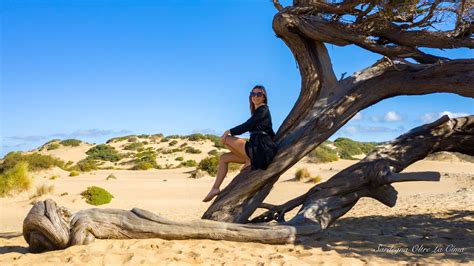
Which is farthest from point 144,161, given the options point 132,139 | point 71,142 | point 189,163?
point 71,142

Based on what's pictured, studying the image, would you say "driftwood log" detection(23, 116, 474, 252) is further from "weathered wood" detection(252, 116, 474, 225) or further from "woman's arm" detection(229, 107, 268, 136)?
"woman's arm" detection(229, 107, 268, 136)

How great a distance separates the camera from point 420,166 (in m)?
29.7

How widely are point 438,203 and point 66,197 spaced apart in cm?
1258

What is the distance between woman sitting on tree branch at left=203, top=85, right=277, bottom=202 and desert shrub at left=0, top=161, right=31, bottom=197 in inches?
540

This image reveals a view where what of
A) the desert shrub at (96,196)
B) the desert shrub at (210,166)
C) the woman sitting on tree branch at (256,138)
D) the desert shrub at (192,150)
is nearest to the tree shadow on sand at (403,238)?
the woman sitting on tree branch at (256,138)

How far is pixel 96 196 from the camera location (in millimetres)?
17078

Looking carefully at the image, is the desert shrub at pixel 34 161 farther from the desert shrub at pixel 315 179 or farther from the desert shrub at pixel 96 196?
the desert shrub at pixel 315 179

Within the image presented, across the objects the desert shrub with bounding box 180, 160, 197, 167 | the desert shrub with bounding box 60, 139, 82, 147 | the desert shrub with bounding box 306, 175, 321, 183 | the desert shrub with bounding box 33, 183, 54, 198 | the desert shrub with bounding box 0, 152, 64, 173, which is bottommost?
the desert shrub with bounding box 33, 183, 54, 198

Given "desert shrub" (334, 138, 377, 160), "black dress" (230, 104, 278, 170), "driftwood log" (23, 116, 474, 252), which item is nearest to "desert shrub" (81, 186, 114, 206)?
"driftwood log" (23, 116, 474, 252)

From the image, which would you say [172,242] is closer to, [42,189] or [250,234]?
[250,234]

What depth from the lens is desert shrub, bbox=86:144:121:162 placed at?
45438 mm

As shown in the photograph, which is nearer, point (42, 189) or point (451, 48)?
point (451, 48)

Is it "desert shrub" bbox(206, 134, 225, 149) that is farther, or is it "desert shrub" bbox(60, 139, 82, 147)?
"desert shrub" bbox(60, 139, 82, 147)

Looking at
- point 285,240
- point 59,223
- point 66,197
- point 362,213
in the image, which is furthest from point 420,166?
point 59,223
